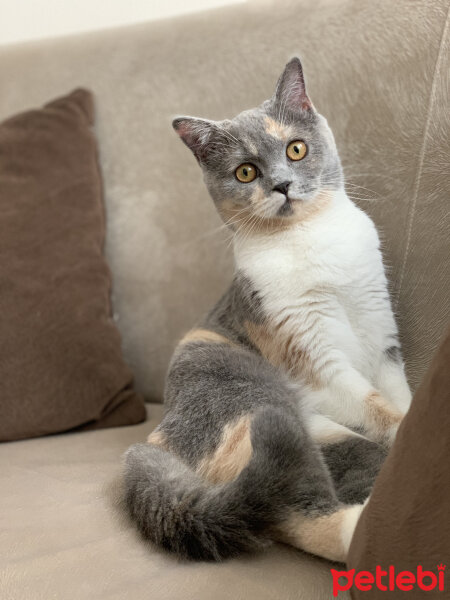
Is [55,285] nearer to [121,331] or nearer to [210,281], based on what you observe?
[121,331]

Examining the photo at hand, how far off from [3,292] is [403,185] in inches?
36.8

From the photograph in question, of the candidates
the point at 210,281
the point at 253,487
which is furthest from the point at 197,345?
the point at 253,487

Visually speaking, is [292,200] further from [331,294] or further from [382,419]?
[382,419]

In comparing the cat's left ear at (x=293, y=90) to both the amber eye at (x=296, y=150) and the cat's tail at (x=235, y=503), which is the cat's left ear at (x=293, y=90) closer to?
the amber eye at (x=296, y=150)

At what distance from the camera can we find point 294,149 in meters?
1.27

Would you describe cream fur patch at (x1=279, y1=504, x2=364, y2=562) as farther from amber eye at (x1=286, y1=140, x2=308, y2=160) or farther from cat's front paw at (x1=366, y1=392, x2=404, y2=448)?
amber eye at (x1=286, y1=140, x2=308, y2=160)

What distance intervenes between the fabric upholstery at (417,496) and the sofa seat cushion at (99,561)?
156 mm

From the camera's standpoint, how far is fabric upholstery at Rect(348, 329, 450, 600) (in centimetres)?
66

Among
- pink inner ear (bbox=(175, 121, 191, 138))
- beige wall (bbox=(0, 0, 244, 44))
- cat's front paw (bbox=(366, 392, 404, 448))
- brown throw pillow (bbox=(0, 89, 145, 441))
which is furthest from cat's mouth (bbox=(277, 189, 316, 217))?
beige wall (bbox=(0, 0, 244, 44))

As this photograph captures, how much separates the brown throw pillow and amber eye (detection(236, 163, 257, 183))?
509mm

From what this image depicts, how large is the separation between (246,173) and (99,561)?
2.50 feet

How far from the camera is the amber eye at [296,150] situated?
127cm

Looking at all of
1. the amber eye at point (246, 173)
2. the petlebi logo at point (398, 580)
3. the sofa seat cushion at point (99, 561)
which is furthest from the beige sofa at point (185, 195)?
the amber eye at point (246, 173)

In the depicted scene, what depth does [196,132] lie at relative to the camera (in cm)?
134
